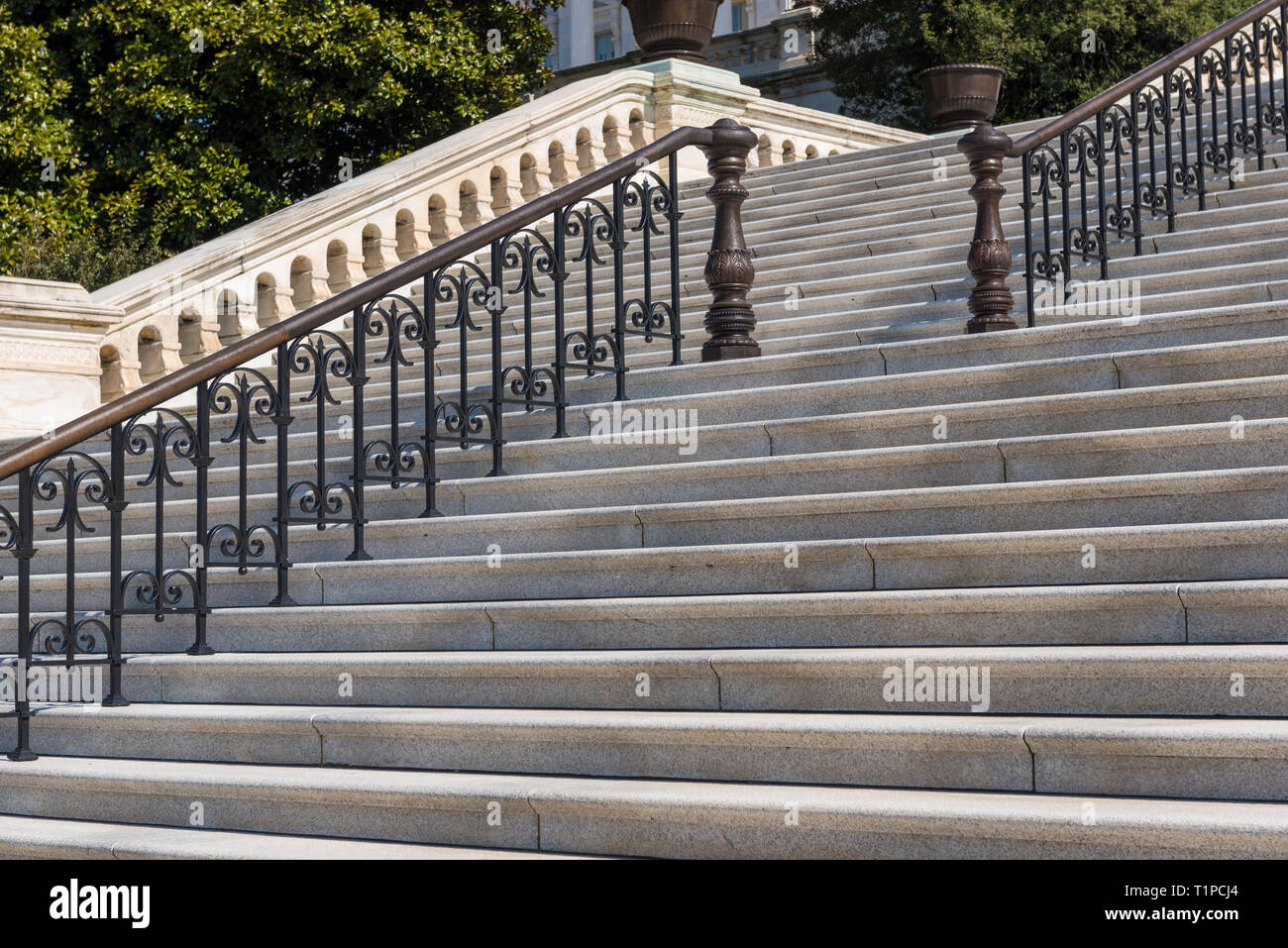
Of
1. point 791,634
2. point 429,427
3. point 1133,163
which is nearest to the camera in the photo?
point 791,634

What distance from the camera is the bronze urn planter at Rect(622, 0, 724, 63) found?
13711 millimetres

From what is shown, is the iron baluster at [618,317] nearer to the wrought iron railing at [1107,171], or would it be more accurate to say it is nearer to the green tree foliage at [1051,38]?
the wrought iron railing at [1107,171]

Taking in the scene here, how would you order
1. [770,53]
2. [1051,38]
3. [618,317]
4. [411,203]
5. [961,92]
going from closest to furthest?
1. [618,317]
2. [411,203]
3. [961,92]
4. [1051,38]
5. [770,53]

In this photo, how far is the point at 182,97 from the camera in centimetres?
1800

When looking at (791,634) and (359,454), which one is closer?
(791,634)

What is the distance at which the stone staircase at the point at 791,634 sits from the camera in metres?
4.52

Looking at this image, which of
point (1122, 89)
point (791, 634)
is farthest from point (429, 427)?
point (1122, 89)

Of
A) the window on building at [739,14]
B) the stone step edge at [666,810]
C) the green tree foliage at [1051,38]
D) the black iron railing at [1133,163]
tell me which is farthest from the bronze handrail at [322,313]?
the window on building at [739,14]

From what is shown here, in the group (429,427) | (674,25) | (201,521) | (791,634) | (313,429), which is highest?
(674,25)

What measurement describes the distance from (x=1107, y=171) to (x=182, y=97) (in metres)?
11.5

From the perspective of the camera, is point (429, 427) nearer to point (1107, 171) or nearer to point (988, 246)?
point (988, 246)

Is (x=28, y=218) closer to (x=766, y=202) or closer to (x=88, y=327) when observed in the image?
(x=88, y=327)

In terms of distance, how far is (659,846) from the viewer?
15.2ft

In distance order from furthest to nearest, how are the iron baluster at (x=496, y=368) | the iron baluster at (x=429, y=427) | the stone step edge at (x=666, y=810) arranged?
the iron baluster at (x=496, y=368)
the iron baluster at (x=429, y=427)
the stone step edge at (x=666, y=810)
